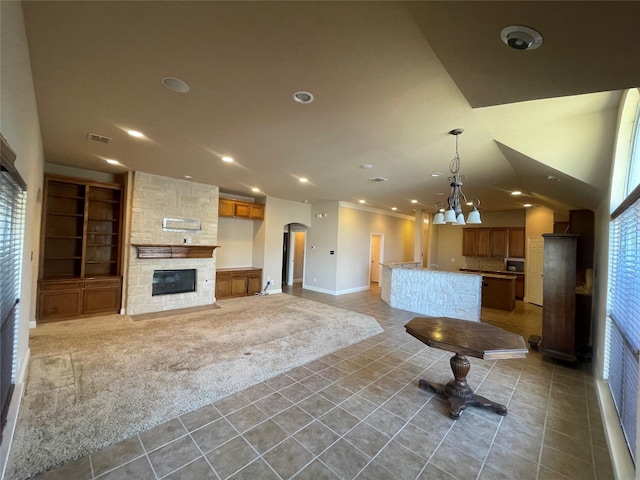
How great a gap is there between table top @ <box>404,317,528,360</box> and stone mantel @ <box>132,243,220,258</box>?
16.2 feet

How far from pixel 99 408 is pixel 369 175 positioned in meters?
4.71

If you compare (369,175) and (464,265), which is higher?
(369,175)

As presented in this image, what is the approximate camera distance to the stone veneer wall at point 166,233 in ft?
17.7

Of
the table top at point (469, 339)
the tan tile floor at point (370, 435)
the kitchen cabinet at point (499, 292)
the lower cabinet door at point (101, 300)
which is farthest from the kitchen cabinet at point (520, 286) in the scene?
the lower cabinet door at point (101, 300)

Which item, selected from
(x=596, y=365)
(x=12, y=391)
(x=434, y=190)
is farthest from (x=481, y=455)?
(x=434, y=190)

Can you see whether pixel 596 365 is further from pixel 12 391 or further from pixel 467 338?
pixel 12 391

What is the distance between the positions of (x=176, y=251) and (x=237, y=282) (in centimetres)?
197

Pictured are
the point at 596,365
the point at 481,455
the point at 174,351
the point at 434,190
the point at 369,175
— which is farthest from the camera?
the point at 434,190

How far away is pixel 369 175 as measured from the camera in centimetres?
498

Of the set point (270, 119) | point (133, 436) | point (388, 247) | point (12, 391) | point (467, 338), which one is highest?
point (270, 119)

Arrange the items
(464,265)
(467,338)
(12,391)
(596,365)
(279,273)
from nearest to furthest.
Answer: (12,391) < (467,338) < (596,365) < (279,273) < (464,265)

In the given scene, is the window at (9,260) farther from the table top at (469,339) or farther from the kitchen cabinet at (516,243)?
the kitchen cabinet at (516,243)

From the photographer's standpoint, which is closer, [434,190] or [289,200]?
[434,190]

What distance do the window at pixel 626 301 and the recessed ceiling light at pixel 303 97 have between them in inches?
96.5
